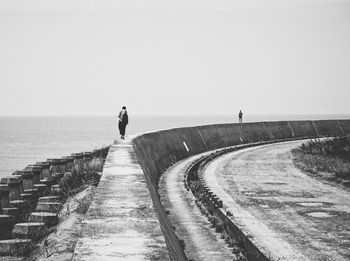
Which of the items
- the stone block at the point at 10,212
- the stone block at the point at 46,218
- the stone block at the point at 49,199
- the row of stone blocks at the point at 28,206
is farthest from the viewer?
the stone block at the point at 10,212

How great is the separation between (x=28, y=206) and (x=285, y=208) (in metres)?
6.43

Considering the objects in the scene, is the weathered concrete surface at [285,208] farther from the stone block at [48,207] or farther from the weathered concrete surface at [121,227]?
the stone block at [48,207]

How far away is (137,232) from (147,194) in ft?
9.13

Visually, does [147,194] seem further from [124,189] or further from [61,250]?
[61,250]

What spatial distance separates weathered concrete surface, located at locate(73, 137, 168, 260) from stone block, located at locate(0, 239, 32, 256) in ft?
4.36

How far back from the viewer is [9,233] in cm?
1144

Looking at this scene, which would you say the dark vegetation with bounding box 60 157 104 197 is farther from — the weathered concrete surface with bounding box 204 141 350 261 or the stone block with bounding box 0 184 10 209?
the weathered concrete surface with bounding box 204 141 350 261

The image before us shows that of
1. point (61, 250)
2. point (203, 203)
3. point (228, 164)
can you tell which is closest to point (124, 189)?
point (61, 250)

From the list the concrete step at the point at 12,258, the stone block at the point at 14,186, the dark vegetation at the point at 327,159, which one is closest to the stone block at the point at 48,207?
the concrete step at the point at 12,258

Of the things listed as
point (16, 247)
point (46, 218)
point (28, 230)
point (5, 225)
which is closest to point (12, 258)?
point (16, 247)

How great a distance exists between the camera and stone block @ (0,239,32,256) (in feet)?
27.0

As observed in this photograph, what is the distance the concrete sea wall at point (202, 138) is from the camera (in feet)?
62.4

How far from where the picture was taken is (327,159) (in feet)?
78.1

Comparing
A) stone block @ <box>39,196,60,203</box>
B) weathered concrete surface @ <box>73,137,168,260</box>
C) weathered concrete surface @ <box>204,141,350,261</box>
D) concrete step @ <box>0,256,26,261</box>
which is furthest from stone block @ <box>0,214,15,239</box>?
weathered concrete surface @ <box>204,141,350,261</box>
